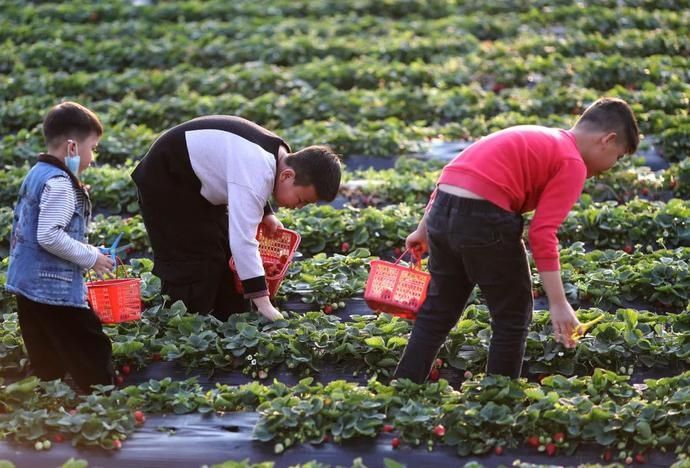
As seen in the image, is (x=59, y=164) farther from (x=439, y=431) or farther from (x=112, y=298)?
(x=439, y=431)

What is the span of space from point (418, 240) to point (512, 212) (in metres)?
0.55

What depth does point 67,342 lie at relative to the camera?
459 centimetres

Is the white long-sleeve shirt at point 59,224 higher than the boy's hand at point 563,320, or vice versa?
the white long-sleeve shirt at point 59,224

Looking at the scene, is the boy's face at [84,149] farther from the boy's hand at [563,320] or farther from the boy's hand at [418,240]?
the boy's hand at [563,320]

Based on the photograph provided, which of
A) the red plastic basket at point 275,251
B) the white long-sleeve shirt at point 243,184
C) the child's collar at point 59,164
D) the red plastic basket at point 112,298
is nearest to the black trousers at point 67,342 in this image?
the red plastic basket at point 112,298

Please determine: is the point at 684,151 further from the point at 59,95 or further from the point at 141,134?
the point at 59,95

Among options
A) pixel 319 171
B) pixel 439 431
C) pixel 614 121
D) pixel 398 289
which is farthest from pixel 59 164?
pixel 614 121

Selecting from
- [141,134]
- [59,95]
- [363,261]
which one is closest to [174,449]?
[363,261]

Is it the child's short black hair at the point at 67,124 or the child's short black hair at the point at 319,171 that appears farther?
the child's short black hair at the point at 319,171

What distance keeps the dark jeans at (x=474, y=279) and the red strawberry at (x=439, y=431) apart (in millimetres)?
345

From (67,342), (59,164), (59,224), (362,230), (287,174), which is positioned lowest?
(67,342)

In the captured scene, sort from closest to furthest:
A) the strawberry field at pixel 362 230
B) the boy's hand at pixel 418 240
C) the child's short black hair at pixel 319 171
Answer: the strawberry field at pixel 362 230, the boy's hand at pixel 418 240, the child's short black hair at pixel 319 171

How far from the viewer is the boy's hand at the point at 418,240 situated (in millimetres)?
4641

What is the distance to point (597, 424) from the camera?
13.8ft
